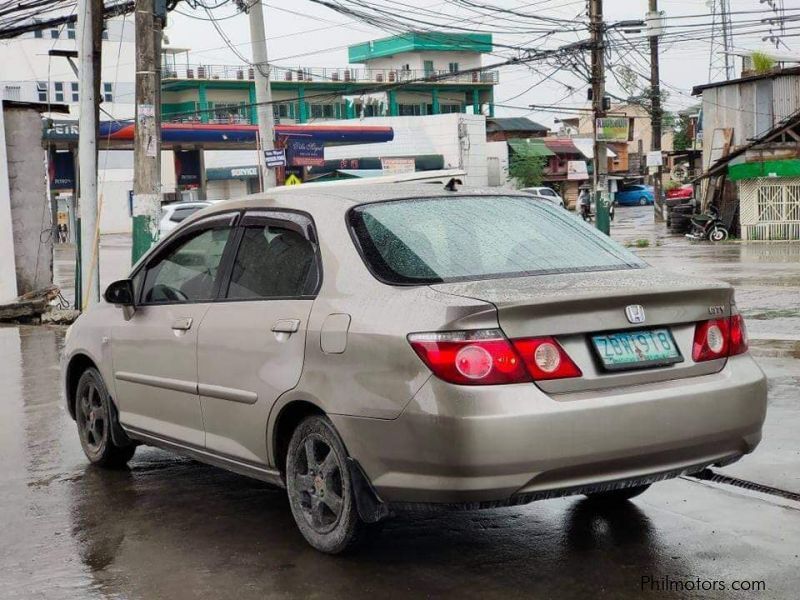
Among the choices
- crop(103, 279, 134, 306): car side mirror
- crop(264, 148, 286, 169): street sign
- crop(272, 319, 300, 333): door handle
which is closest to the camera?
crop(272, 319, 300, 333): door handle

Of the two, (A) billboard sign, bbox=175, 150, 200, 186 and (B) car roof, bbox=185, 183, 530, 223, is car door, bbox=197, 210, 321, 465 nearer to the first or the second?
(B) car roof, bbox=185, 183, 530, 223

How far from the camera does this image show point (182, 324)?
6047 millimetres

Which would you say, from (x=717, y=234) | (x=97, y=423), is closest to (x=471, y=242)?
(x=97, y=423)

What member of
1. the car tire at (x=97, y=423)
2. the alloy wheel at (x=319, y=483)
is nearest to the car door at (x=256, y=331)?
the alloy wheel at (x=319, y=483)

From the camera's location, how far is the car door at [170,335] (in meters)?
5.99

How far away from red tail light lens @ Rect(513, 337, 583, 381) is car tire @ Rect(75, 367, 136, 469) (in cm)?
334

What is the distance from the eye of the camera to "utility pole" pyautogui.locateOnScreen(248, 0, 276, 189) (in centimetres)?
2264

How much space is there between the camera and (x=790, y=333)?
1270 centimetres

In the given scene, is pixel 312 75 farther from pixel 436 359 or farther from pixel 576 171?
pixel 436 359

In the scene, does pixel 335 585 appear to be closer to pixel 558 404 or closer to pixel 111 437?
pixel 558 404

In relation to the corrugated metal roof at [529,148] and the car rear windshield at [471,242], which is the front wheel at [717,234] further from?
the corrugated metal roof at [529,148]

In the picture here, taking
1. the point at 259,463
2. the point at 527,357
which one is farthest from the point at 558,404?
the point at 259,463

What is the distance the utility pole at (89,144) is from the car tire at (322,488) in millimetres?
11700

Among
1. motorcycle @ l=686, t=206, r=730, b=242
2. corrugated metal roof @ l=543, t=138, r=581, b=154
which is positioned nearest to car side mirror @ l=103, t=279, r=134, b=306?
motorcycle @ l=686, t=206, r=730, b=242
